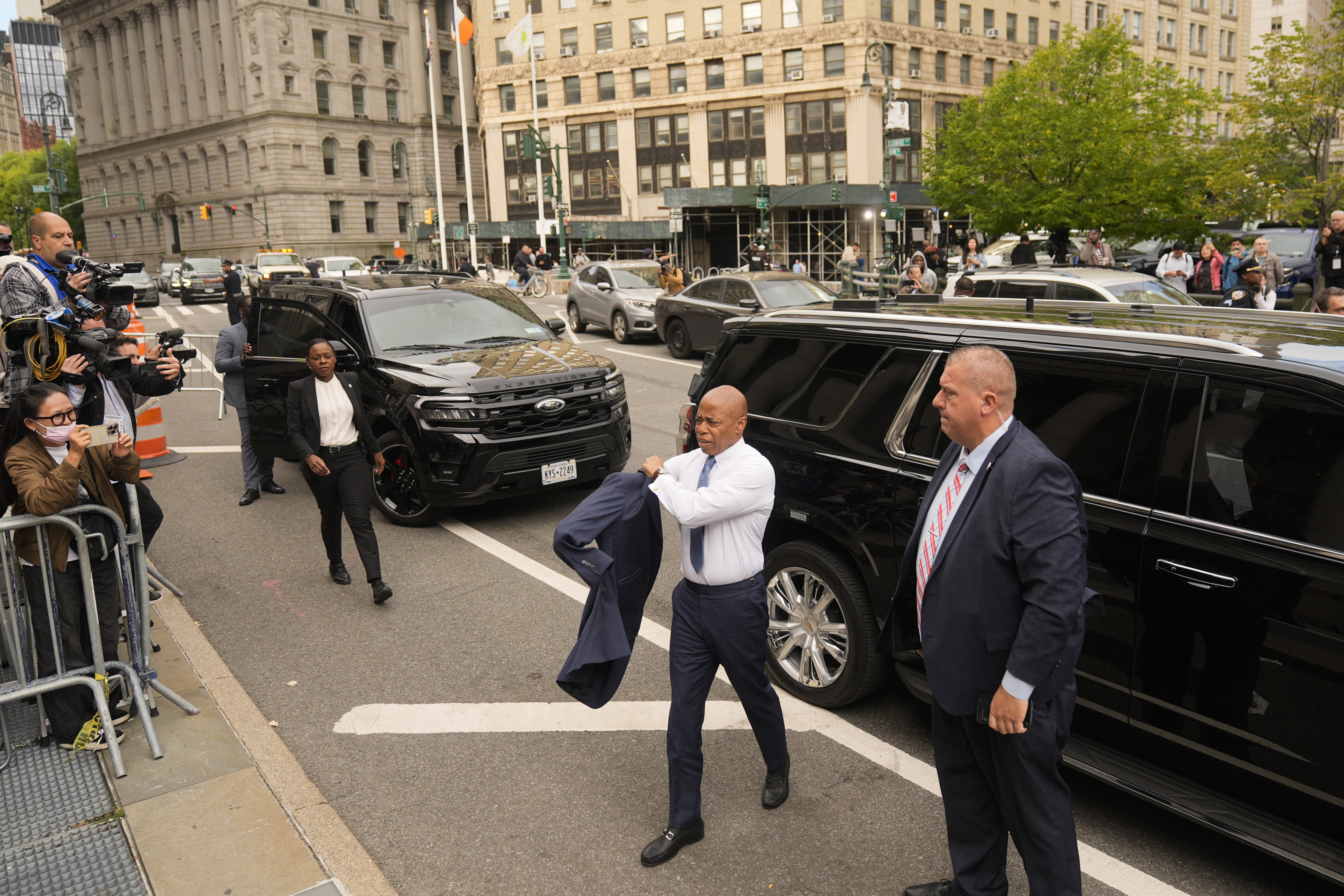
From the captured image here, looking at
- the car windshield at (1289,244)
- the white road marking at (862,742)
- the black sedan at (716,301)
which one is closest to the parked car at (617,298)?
the black sedan at (716,301)

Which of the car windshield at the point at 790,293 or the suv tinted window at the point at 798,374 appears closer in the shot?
the suv tinted window at the point at 798,374

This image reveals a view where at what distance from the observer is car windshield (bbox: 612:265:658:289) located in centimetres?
2234

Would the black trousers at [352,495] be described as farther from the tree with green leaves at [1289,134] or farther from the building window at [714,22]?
the building window at [714,22]

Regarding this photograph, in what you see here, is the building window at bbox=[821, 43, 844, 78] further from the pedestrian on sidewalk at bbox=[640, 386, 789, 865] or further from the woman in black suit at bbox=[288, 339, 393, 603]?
the pedestrian on sidewalk at bbox=[640, 386, 789, 865]

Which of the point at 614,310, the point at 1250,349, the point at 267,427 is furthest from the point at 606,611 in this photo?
the point at 614,310

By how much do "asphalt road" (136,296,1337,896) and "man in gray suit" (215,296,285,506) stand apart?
2051mm

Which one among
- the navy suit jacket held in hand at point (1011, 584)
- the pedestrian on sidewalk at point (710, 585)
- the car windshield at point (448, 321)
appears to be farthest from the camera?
the car windshield at point (448, 321)

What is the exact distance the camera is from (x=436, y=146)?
5572 cm

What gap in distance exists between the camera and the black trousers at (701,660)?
373 cm

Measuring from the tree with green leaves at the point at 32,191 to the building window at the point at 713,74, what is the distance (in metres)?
73.3

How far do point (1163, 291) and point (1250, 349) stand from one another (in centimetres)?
877

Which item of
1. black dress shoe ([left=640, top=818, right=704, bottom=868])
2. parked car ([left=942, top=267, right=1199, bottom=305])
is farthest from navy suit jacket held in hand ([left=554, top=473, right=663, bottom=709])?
parked car ([left=942, top=267, right=1199, bottom=305])

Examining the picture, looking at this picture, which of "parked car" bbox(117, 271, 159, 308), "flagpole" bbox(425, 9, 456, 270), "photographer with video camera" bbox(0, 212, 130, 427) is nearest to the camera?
"photographer with video camera" bbox(0, 212, 130, 427)

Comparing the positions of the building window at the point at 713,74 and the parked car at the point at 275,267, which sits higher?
the building window at the point at 713,74
